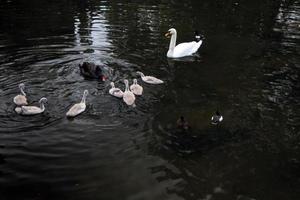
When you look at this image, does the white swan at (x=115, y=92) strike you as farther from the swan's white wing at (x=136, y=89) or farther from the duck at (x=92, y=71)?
the duck at (x=92, y=71)

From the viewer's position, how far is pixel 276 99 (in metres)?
12.9

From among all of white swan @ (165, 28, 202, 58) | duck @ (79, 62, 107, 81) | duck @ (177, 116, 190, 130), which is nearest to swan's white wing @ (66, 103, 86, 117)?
duck @ (79, 62, 107, 81)

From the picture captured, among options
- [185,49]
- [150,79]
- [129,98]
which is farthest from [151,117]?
[185,49]

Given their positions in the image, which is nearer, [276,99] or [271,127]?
[271,127]

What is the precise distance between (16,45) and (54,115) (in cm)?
672

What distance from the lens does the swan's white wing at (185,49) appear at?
16.7m

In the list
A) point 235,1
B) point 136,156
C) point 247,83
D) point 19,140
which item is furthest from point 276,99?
point 235,1

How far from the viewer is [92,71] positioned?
13.7 m

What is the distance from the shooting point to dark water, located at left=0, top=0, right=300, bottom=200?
8977 millimetres

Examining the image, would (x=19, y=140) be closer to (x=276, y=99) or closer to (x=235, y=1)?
(x=276, y=99)

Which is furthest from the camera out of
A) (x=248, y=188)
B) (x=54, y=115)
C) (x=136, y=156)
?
(x=54, y=115)

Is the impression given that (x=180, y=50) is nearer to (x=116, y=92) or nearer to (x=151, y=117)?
(x=116, y=92)

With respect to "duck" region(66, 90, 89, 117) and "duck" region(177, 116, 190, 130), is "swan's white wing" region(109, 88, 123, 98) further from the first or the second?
"duck" region(177, 116, 190, 130)

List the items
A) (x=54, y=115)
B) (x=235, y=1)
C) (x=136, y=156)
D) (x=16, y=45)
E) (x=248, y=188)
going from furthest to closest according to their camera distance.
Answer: (x=235, y=1), (x=16, y=45), (x=54, y=115), (x=136, y=156), (x=248, y=188)
